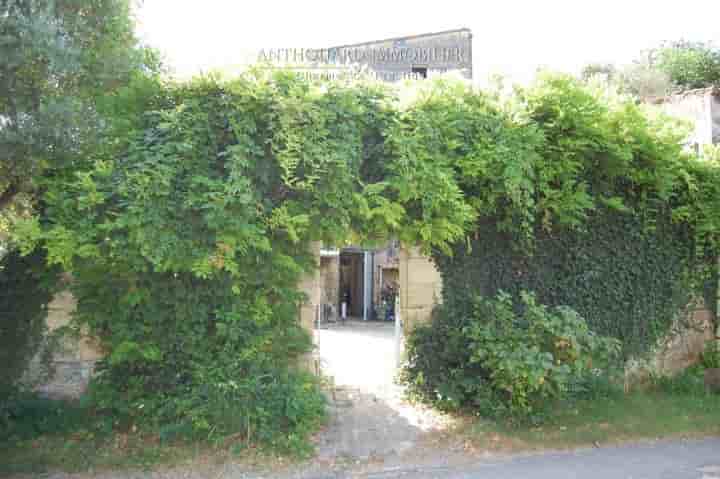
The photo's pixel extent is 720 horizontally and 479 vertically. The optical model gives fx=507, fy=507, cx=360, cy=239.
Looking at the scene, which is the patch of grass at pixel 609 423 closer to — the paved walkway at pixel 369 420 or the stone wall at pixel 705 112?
the paved walkway at pixel 369 420

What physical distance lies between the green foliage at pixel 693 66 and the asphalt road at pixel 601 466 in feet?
58.7

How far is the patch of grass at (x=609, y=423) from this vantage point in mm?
5488

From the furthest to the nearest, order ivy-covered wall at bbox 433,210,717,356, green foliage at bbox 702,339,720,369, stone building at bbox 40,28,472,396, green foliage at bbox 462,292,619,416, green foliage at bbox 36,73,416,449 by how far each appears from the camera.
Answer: stone building at bbox 40,28,472,396, green foliage at bbox 702,339,720,369, ivy-covered wall at bbox 433,210,717,356, green foliage at bbox 462,292,619,416, green foliage at bbox 36,73,416,449

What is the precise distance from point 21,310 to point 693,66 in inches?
922

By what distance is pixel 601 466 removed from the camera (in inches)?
195

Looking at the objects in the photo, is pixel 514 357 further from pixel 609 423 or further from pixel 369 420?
pixel 369 420

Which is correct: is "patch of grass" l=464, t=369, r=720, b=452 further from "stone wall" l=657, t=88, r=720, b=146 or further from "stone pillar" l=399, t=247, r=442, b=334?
"stone wall" l=657, t=88, r=720, b=146

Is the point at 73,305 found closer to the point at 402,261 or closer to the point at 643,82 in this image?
the point at 402,261

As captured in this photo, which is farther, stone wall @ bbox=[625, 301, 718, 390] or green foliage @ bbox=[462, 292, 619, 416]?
stone wall @ bbox=[625, 301, 718, 390]

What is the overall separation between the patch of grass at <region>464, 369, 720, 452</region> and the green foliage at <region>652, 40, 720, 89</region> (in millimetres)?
16480

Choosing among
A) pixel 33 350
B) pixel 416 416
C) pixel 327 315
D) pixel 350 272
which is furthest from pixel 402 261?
pixel 350 272

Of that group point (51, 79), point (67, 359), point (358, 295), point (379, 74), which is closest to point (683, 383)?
point (67, 359)

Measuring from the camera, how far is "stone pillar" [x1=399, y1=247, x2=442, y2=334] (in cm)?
657

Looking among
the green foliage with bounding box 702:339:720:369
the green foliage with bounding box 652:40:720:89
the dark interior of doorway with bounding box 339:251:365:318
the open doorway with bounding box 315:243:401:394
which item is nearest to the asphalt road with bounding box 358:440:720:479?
the green foliage with bounding box 702:339:720:369
